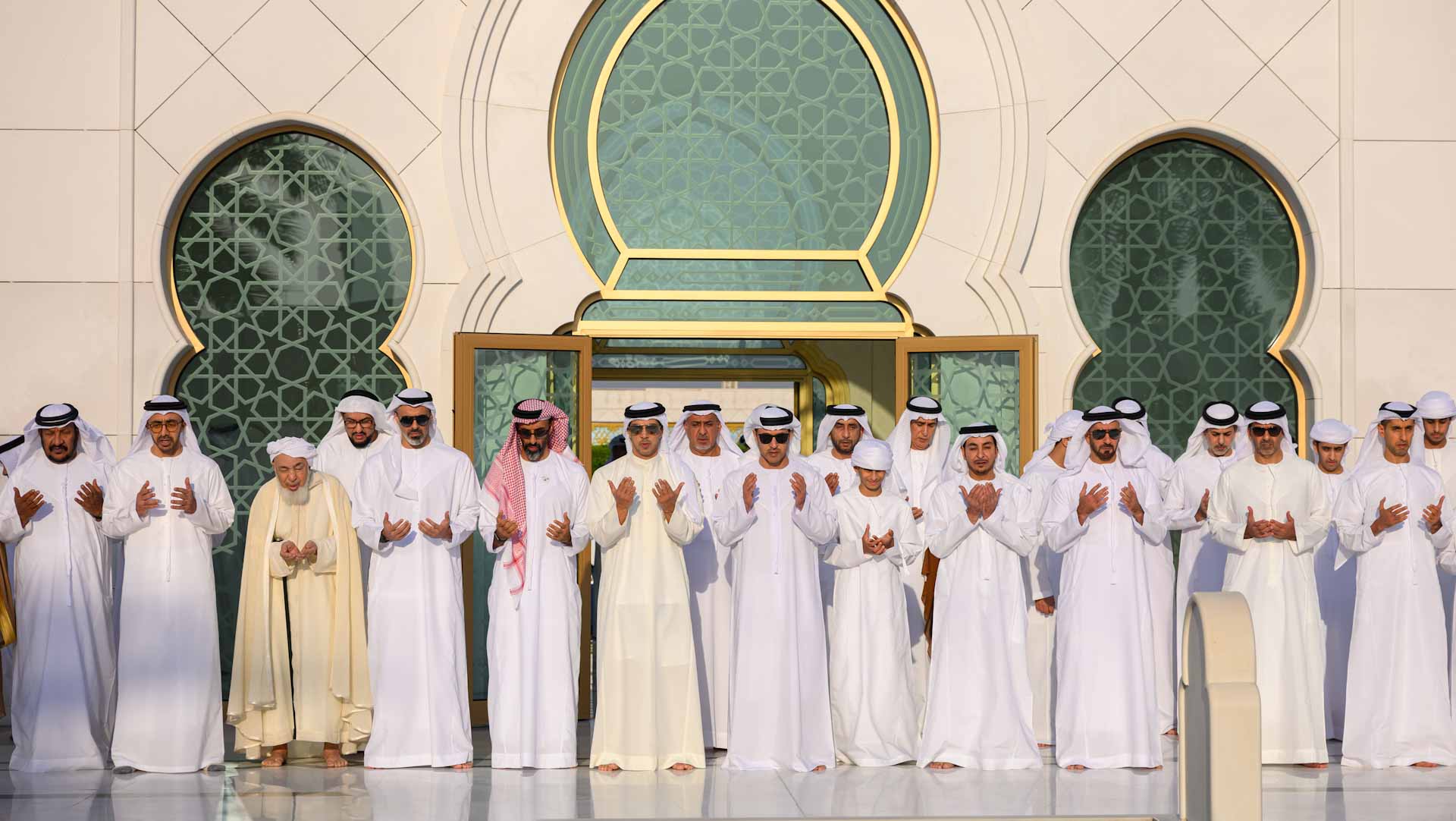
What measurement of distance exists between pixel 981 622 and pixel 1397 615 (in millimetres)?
1938

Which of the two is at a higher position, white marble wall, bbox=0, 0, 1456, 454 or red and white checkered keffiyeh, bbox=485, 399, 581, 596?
white marble wall, bbox=0, 0, 1456, 454

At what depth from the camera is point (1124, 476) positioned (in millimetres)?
7582

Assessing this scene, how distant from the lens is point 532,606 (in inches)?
292

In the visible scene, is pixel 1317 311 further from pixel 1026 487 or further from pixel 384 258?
pixel 384 258

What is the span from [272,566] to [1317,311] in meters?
5.79

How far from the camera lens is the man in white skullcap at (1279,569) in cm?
744

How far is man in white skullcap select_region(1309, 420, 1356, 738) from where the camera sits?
8203 millimetres

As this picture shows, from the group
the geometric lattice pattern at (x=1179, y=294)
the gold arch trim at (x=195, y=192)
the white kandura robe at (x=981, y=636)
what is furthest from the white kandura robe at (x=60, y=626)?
the geometric lattice pattern at (x=1179, y=294)

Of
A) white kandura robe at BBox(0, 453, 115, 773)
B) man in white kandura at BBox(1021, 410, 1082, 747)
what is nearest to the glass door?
white kandura robe at BBox(0, 453, 115, 773)

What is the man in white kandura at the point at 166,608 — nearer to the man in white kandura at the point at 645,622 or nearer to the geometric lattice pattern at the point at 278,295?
the geometric lattice pattern at the point at 278,295

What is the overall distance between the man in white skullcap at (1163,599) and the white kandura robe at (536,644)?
2862 millimetres

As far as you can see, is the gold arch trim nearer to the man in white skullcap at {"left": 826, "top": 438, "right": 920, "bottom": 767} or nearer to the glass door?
the glass door

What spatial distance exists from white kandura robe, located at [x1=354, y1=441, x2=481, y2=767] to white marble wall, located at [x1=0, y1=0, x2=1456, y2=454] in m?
1.54

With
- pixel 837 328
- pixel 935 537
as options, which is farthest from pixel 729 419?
pixel 935 537
